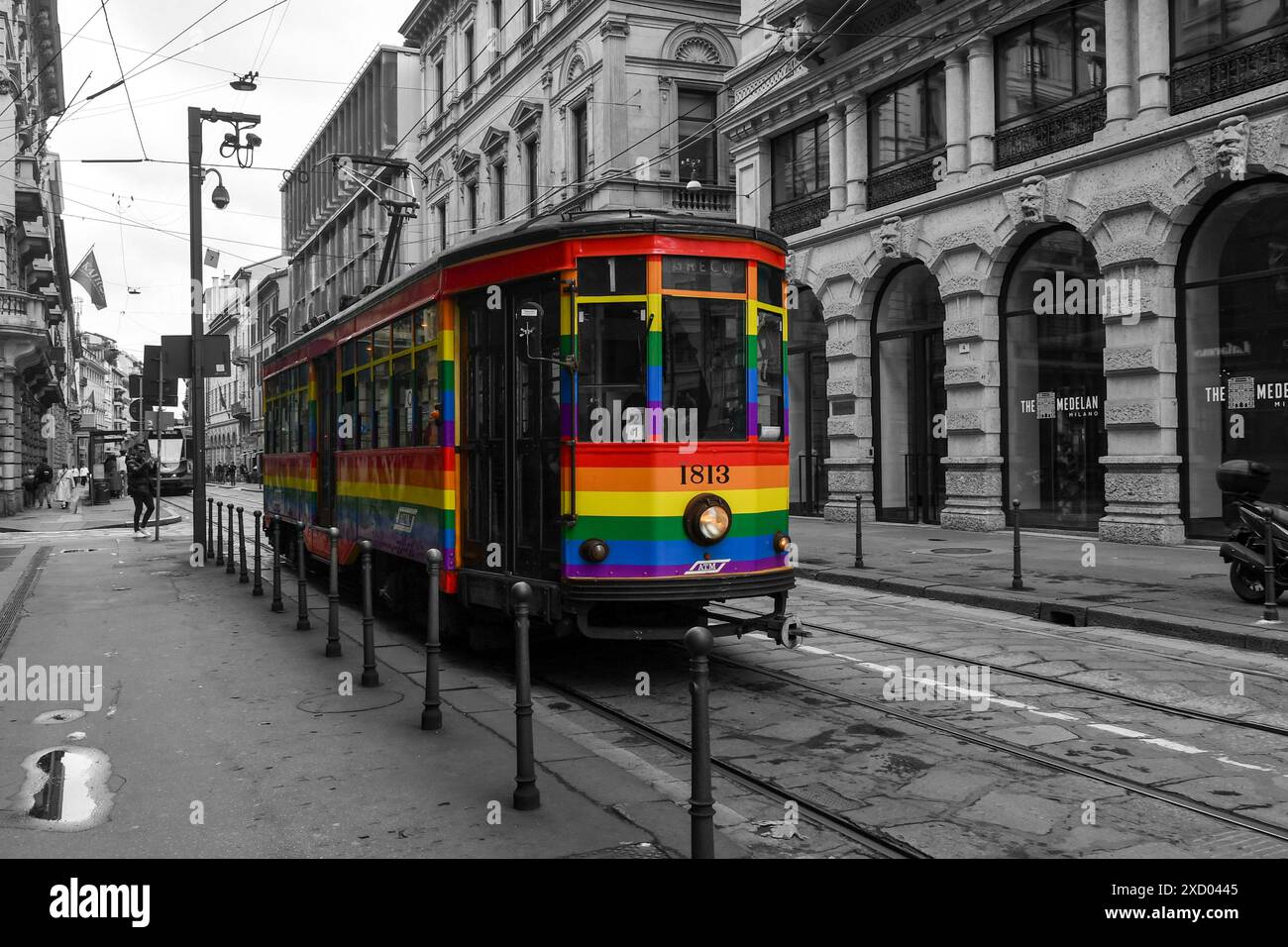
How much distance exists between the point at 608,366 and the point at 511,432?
3.50 feet

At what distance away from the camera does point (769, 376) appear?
8359 mm

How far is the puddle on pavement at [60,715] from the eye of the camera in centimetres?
713

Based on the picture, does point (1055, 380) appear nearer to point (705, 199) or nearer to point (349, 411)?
point (349, 411)

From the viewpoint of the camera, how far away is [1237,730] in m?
6.62

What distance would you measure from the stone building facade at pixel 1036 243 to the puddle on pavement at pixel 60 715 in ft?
43.2

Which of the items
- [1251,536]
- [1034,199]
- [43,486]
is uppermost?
[1034,199]

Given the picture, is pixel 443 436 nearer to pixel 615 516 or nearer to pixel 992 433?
pixel 615 516

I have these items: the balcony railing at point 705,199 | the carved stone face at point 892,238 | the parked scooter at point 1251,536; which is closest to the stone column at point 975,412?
the carved stone face at point 892,238

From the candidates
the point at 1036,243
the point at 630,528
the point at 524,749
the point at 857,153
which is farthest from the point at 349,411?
the point at 857,153

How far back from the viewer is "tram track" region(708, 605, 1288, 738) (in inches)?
265

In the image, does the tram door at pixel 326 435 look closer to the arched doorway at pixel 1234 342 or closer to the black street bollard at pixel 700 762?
the black street bollard at pixel 700 762

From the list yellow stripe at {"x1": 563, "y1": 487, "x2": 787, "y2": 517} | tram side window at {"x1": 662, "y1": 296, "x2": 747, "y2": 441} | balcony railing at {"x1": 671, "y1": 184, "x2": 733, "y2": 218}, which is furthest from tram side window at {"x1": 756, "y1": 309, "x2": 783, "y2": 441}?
balcony railing at {"x1": 671, "y1": 184, "x2": 733, "y2": 218}

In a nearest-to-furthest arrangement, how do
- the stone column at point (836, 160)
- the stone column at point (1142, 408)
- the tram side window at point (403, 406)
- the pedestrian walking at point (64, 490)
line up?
the tram side window at point (403, 406)
the stone column at point (1142, 408)
the stone column at point (836, 160)
the pedestrian walking at point (64, 490)

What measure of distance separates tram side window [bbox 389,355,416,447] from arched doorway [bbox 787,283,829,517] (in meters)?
14.6
